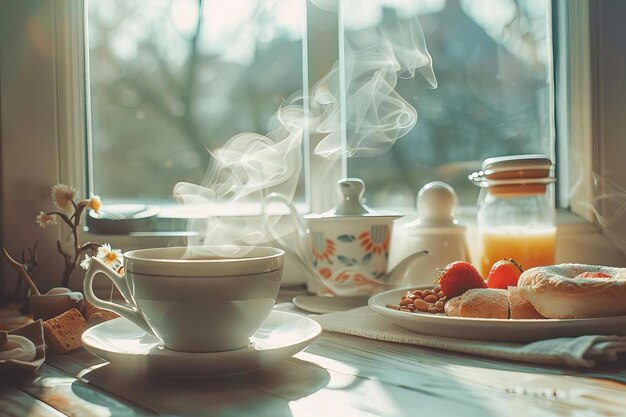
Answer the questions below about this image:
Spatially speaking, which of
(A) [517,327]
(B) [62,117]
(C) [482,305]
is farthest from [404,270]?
(B) [62,117]

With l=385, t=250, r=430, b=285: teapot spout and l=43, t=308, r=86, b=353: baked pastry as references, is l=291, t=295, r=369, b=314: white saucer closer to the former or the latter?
l=385, t=250, r=430, b=285: teapot spout

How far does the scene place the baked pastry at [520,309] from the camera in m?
0.82

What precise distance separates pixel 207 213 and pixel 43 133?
41 centimetres

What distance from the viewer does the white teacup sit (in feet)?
1.95

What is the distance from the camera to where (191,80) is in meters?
1.49

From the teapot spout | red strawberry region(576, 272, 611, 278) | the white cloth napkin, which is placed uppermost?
red strawberry region(576, 272, 611, 278)

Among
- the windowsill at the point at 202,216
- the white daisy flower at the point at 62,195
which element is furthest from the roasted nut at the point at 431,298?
the white daisy flower at the point at 62,195

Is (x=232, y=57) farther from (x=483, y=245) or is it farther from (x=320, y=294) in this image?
(x=483, y=245)

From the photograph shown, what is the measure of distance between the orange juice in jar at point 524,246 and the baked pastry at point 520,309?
0.33 meters

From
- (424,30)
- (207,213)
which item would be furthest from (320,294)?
(424,30)

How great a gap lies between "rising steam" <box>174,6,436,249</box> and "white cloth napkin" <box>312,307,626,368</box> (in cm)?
65

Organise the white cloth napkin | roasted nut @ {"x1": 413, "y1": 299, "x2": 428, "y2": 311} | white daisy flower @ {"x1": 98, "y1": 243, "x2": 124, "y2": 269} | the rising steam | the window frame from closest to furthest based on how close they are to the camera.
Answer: the white cloth napkin < roasted nut @ {"x1": 413, "y1": 299, "x2": 428, "y2": 311} < white daisy flower @ {"x1": 98, "y1": 243, "x2": 124, "y2": 269} < the window frame < the rising steam

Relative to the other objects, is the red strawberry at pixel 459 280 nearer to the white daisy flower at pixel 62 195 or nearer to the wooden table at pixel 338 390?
the wooden table at pixel 338 390

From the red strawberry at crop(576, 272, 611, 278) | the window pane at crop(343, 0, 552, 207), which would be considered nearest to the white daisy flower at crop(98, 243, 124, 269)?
the window pane at crop(343, 0, 552, 207)
